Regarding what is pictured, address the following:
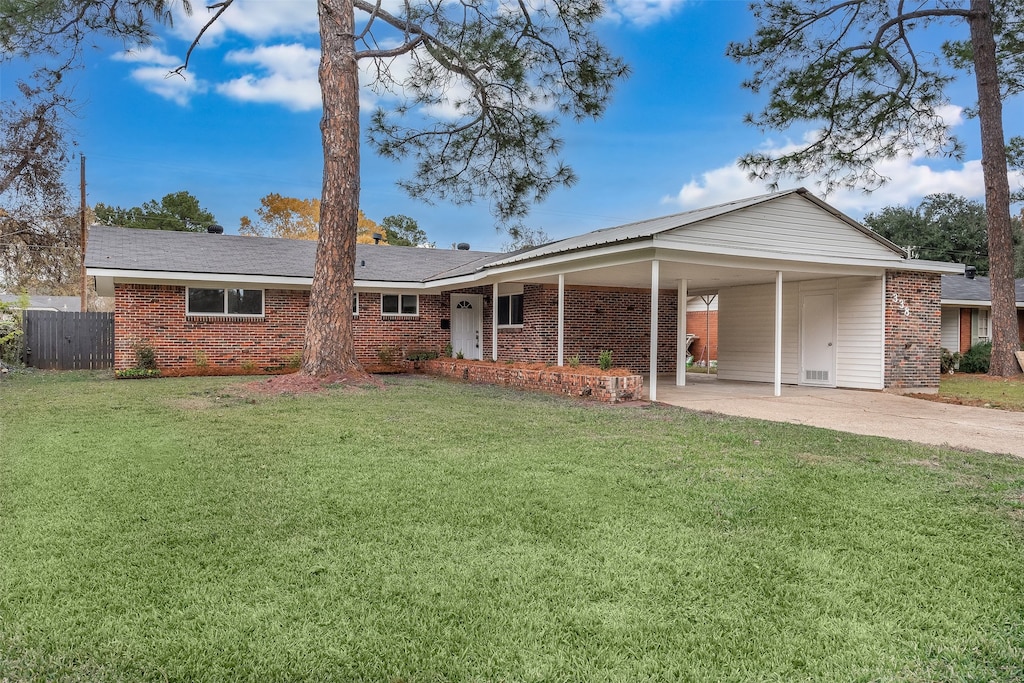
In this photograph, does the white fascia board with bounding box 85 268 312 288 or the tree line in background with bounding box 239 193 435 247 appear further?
the tree line in background with bounding box 239 193 435 247

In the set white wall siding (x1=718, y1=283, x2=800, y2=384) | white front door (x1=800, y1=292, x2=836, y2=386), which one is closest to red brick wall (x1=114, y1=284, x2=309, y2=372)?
white wall siding (x1=718, y1=283, x2=800, y2=384)

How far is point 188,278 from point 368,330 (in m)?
4.61

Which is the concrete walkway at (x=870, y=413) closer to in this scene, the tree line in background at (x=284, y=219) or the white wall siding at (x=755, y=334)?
the white wall siding at (x=755, y=334)

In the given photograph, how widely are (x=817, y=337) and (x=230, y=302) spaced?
1373 centimetres

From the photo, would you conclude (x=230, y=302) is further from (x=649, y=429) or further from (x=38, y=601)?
(x=38, y=601)

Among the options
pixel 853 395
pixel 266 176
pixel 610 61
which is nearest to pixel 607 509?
pixel 853 395

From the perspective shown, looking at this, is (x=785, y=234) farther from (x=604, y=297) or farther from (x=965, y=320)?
(x=965, y=320)

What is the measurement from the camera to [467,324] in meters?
18.8

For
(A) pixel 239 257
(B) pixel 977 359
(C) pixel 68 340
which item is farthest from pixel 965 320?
(C) pixel 68 340

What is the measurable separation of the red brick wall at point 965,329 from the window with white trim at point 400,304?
710 inches

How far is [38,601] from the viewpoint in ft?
10.4

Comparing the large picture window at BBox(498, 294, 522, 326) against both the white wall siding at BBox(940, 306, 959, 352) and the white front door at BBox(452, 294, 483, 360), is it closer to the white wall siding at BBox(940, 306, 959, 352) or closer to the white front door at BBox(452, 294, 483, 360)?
the white front door at BBox(452, 294, 483, 360)

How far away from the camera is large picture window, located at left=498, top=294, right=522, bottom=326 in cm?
1688

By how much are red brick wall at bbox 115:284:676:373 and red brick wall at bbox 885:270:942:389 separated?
225 inches
